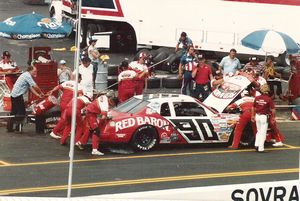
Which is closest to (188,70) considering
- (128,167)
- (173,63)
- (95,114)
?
(95,114)

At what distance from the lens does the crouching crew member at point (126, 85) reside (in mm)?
20188

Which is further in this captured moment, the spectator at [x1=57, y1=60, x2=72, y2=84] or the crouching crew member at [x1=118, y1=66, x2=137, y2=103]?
the spectator at [x1=57, y1=60, x2=72, y2=84]

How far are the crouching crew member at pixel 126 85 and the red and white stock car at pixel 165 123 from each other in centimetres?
197

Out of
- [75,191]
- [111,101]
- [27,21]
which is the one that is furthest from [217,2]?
[75,191]

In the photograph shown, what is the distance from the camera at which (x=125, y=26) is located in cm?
3083

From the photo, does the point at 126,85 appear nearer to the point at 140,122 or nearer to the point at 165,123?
the point at 165,123

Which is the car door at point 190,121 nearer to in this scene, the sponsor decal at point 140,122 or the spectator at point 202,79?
the sponsor decal at point 140,122

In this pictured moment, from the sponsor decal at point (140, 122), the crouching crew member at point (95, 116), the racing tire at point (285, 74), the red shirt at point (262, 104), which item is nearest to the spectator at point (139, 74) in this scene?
the sponsor decal at point (140, 122)

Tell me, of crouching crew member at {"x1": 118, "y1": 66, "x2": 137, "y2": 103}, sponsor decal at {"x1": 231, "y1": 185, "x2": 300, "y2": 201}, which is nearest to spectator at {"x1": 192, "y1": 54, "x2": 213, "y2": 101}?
crouching crew member at {"x1": 118, "y1": 66, "x2": 137, "y2": 103}

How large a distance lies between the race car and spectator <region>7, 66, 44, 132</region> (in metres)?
2.12

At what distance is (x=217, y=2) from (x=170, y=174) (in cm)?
1256

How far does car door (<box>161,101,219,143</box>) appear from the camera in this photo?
58.3ft

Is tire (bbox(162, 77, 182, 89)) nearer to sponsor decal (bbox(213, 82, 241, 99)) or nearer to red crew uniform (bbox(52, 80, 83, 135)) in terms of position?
sponsor decal (bbox(213, 82, 241, 99))

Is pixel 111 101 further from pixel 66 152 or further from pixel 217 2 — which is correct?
pixel 217 2
